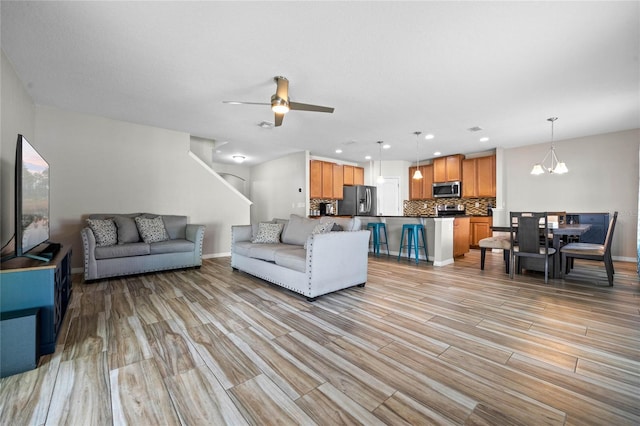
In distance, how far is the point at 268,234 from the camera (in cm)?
400

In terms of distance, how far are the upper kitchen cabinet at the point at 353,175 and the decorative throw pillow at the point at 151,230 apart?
196 inches

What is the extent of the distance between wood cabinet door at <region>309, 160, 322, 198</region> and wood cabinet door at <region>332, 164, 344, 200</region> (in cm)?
54

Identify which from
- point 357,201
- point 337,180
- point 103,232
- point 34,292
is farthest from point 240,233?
point 357,201

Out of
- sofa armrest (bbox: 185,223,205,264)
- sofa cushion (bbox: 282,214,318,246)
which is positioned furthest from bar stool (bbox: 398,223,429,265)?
sofa armrest (bbox: 185,223,205,264)

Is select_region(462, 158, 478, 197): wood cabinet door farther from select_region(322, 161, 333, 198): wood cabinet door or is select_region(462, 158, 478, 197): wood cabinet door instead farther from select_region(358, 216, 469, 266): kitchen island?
select_region(322, 161, 333, 198): wood cabinet door

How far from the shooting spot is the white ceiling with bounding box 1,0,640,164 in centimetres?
196

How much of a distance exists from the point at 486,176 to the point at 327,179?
4.07m

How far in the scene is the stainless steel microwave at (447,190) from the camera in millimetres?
6918

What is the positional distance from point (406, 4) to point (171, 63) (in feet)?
7.50

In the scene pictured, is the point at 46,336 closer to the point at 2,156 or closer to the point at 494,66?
the point at 2,156

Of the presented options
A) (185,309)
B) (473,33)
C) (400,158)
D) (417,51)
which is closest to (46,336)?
(185,309)

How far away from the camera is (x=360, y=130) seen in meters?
4.90

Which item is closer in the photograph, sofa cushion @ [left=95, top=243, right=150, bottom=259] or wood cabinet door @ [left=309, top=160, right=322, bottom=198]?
sofa cushion @ [left=95, top=243, right=150, bottom=259]

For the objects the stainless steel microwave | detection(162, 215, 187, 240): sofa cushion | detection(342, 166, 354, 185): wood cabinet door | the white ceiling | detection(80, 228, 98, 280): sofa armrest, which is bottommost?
detection(80, 228, 98, 280): sofa armrest
